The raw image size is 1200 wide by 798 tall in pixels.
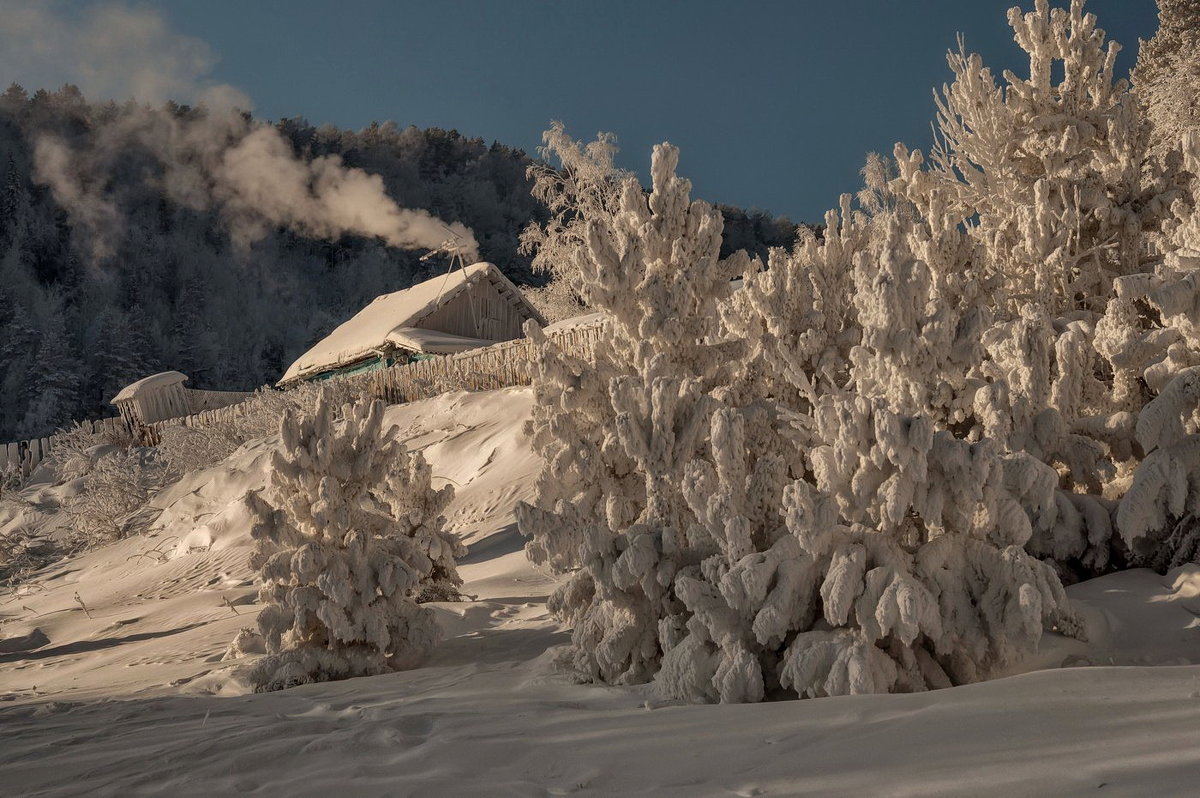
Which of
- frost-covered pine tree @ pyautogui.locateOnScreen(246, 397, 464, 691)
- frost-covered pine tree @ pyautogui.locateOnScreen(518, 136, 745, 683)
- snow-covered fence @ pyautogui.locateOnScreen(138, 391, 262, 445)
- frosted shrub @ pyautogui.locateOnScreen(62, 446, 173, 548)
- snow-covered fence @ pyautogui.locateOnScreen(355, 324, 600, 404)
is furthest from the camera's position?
snow-covered fence @ pyautogui.locateOnScreen(138, 391, 262, 445)

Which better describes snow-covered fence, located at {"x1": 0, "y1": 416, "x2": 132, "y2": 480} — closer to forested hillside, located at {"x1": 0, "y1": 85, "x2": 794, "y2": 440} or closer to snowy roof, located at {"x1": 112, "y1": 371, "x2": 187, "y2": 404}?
snowy roof, located at {"x1": 112, "y1": 371, "x2": 187, "y2": 404}

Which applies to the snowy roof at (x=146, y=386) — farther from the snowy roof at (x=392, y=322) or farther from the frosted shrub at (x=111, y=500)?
the frosted shrub at (x=111, y=500)

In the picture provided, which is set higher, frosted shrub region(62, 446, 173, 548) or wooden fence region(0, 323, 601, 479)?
wooden fence region(0, 323, 601, 479)

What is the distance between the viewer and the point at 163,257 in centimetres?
5147

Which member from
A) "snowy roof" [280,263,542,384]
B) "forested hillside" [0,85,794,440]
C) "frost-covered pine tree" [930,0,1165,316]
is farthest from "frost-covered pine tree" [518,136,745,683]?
"forested hillside" [0,85,794,440]

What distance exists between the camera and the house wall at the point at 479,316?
2377 centimetres

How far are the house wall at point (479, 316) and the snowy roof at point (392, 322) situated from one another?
0.76ft

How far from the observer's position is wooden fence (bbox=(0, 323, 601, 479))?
48.0ft

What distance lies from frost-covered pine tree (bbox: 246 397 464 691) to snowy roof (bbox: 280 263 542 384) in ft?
46.6

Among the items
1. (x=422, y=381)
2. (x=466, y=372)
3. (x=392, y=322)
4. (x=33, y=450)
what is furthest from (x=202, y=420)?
(x=466, y=372)

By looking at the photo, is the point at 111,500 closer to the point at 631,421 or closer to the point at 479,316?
the point at 479,316

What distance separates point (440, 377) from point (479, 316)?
7978 millimetres

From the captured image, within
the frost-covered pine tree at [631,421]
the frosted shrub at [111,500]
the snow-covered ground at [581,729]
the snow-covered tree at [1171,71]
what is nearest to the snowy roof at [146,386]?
the frosted shrub at [111,500]

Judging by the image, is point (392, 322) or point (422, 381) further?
point (392, 322)
